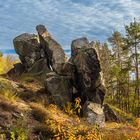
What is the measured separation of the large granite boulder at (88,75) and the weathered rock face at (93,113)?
84 centimetres

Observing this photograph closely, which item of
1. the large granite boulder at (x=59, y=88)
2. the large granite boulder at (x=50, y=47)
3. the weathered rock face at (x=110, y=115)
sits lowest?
the weathered rock face at (x=110, y=115)

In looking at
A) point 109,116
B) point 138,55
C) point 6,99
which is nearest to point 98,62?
point 109,116

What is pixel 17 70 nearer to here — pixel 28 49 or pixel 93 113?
pixel 28 49

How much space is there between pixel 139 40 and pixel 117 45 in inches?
543

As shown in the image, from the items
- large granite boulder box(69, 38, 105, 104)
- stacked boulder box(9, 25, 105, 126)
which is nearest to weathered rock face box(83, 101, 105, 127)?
stacked boulder box(9, 25, 105, 126)

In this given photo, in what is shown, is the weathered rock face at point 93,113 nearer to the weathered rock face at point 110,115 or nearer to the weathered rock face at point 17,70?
the weathered rock face at point 110,115

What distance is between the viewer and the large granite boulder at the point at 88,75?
26203 millimetres

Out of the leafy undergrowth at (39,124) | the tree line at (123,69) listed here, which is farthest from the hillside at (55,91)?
the tree line at (123,69)

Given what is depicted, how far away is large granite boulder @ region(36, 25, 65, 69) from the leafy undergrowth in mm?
4773

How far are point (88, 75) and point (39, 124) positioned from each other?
1038 cm

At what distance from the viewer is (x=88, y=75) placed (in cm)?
2648

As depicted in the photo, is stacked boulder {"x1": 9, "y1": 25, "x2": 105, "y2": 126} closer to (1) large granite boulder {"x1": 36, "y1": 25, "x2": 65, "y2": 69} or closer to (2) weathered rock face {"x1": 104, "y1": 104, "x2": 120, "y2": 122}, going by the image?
(1) large granite boulder {"x1": 36, "y1": 25, "x2": 65, "y2": 69}

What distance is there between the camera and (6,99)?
769 inches

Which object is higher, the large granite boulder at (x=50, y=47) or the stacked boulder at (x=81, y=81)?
the large granite boulder at (x=50, y=47)
